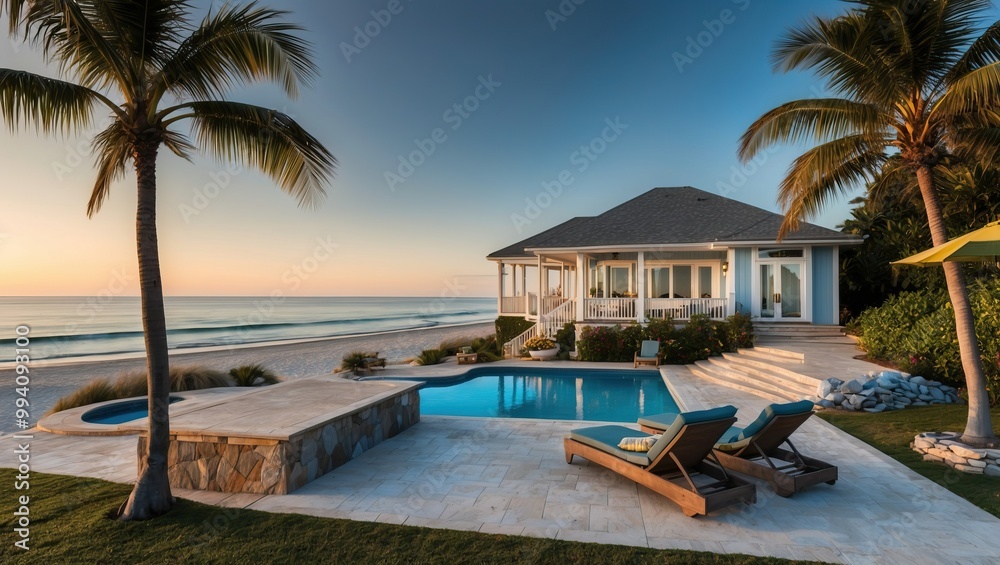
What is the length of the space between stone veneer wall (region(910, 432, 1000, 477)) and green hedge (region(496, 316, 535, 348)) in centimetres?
1413

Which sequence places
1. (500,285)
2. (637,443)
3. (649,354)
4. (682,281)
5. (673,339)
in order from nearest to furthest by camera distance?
1. (637,443)
2. (649,354)
3. (673,339)
4. (682,281)
5. (500,285)

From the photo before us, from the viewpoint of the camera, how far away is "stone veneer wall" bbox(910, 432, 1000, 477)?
515cm

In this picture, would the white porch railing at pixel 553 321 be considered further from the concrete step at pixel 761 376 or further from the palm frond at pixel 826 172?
the palm frond at pixel 826 172

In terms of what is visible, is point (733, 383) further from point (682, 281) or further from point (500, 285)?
point (500, 285)

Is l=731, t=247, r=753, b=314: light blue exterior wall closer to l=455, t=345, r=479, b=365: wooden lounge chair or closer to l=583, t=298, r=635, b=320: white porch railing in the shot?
l=583, t=298, r=635, b=320: white porch railing

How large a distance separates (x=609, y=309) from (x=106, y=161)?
46.8ft

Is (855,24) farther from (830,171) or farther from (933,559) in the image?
(933,559)

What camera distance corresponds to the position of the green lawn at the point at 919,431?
4.72m

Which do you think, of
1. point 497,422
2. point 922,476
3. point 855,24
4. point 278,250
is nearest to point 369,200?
point 278,250

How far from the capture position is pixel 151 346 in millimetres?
3994

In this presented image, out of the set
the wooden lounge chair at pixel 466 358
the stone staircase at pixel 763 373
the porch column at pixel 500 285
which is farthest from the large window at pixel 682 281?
the wooden lounge chair at pixel 466 358

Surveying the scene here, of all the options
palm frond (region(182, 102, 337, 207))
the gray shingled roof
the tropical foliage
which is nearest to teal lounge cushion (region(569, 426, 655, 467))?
palm frond (region(182, 102, 337, 207))

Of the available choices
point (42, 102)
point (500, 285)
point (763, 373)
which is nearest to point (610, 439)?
point (42, 102)

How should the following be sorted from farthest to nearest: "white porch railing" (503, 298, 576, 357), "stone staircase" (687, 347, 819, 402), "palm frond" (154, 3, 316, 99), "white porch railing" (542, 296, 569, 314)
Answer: "white porch railing" (542, 296, 569, 314) → "white porch railing" (503, 298, 576, 357) → "stone staircase" (687, 347, 819, 402) → "palm frond" (154, 3, 316, 99)
